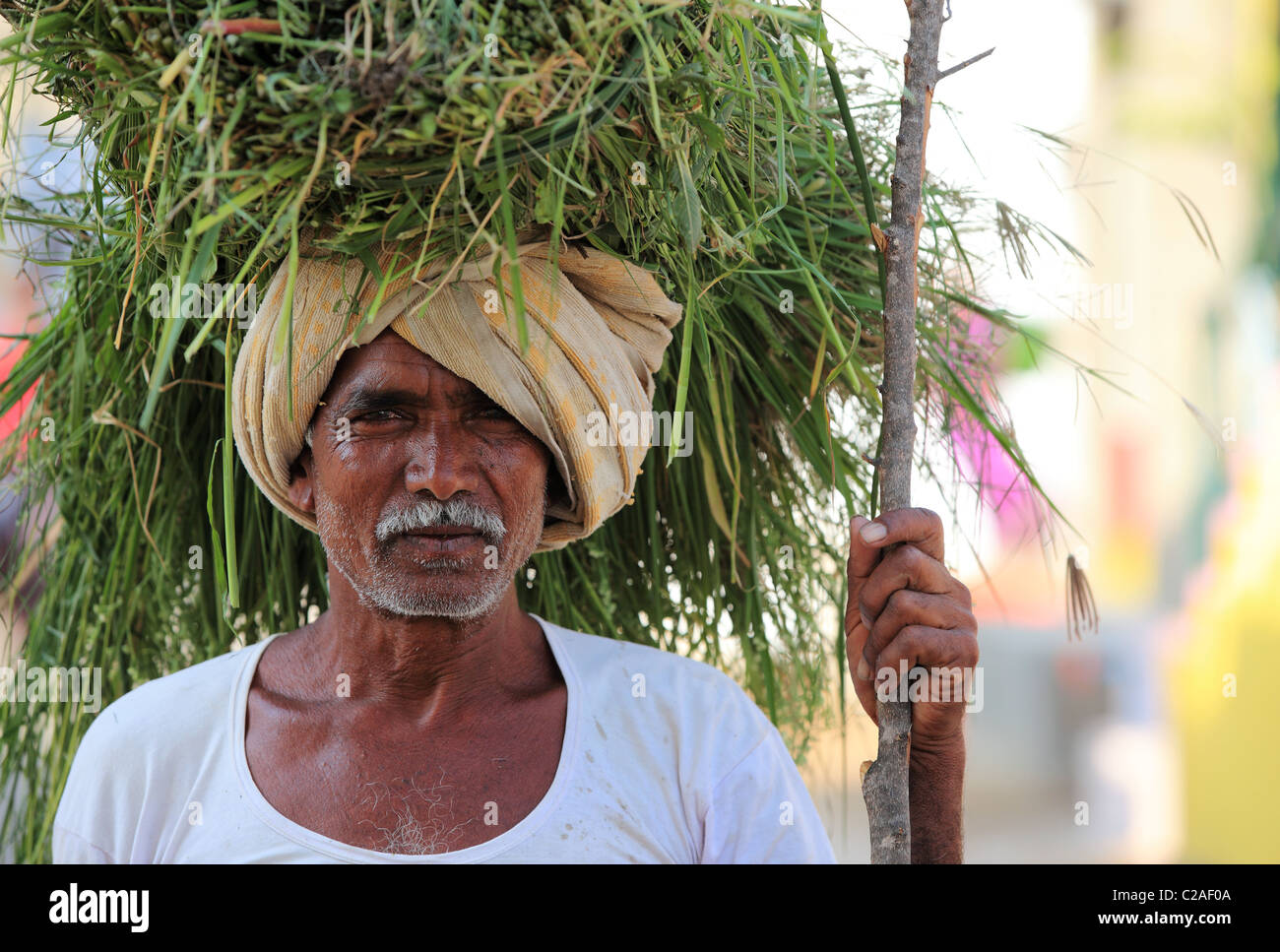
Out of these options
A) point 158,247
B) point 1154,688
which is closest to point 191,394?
point 158,247

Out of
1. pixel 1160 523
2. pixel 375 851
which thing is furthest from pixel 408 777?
pixel 1160 523

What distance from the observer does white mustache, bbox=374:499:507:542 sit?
1.44 meters

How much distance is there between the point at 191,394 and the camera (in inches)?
71.0

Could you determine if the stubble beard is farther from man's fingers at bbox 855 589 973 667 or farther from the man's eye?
man's fingers at bbox 855 589 973 667

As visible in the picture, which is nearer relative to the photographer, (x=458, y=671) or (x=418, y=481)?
(x=418, y=481)

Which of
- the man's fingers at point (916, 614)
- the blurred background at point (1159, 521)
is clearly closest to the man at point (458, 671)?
the man's fingers at point (916, 614)

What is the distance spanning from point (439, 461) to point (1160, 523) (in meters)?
6.97

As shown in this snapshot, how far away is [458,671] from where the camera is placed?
1599 mm

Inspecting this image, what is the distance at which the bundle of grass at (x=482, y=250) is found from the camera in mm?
1096

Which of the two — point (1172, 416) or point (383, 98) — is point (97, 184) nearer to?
point (383, 98)

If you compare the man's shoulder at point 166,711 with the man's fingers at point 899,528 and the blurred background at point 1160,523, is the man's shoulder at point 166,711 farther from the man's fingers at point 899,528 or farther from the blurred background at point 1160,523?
the blurred background at point 1160,523

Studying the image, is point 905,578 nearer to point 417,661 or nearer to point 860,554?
point 860,554

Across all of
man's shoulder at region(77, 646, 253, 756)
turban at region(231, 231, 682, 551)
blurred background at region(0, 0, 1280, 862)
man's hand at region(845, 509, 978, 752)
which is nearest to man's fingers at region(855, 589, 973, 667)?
man's hand at region(845, 509, 978, 752)

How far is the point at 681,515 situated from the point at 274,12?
1.00 m
